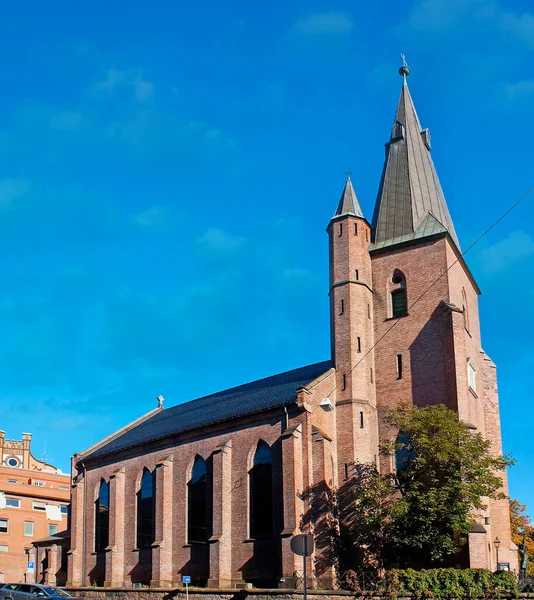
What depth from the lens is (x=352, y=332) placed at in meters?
44.6

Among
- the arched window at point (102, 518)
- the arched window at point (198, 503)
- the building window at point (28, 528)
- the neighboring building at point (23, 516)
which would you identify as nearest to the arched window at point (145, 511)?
the arched window at point (102, 518)

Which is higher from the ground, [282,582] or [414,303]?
[414,303]

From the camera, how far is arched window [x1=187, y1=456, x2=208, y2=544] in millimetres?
44844

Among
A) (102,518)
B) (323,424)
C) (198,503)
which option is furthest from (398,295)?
(102,518)

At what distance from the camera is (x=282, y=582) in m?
37.2

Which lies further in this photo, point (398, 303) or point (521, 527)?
point (521, 527)

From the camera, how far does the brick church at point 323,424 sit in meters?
40.6

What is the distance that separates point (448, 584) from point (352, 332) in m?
16.0

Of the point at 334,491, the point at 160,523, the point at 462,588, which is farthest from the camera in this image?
the point at 160,523

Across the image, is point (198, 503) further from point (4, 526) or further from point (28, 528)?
point (28, 528)

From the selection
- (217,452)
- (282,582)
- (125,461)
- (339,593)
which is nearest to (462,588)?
(339,593)

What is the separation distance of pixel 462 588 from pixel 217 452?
53.7ft

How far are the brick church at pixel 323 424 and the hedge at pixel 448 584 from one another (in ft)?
11.6

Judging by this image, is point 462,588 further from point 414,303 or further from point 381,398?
point 414,303
